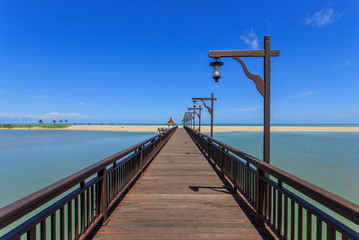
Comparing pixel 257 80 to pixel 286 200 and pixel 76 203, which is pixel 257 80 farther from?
pixel 76 203

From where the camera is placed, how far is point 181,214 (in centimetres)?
328

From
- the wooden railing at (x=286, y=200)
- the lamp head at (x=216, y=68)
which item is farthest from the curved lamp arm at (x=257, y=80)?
the wooden railing at (x=286, y=200)

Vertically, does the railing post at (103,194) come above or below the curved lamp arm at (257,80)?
below

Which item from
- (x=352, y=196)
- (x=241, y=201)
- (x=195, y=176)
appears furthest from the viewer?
(x=352, y=196)

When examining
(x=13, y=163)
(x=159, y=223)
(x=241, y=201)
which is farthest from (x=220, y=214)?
(x=13, y=163)

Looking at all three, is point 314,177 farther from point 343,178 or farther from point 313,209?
point 313,209

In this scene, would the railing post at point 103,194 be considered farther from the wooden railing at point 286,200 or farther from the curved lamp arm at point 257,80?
the curved lamp arm at point 257,80

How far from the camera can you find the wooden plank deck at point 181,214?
273 cm

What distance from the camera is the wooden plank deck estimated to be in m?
2.73

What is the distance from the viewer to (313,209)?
1.85m

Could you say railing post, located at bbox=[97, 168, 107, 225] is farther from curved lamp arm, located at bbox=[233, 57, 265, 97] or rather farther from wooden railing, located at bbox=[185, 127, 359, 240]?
curved lamp arm, located at bbox=[233, 57, 265, 97]

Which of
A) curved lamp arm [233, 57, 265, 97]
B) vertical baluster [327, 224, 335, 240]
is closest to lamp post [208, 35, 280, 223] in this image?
curved lamp arm [233, 57, 265, 97]

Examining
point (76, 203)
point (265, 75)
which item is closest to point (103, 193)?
point (76, 203)

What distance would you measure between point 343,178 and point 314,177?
133 cm
